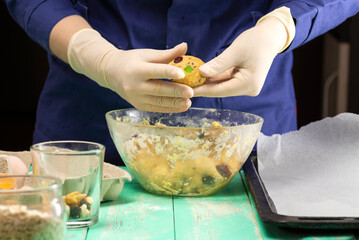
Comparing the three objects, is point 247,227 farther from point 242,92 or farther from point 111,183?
point 242,92

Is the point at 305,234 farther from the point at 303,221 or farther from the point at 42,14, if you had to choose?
the point at 42,14

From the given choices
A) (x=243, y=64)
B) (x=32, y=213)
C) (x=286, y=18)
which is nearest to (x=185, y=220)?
(x=32, y=213)

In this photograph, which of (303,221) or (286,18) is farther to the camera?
(286,18)

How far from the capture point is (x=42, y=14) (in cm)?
160

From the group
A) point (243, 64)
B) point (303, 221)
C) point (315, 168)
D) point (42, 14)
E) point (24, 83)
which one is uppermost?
point (42, 14)

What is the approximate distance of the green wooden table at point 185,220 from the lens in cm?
101

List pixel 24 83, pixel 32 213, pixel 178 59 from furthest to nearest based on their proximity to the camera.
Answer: pixel 24 83
pixel 178 59
pixel 32 213

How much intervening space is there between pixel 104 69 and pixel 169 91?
9.4 inches

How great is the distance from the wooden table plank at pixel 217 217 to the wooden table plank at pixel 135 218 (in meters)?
0.03

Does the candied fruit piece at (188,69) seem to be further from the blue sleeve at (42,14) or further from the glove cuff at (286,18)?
the blue sleeve at (42,14)

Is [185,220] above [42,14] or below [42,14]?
below

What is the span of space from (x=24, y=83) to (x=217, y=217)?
4.39 meters

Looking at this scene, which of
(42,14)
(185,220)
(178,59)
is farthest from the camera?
(42,14)

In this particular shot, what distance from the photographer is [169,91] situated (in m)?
1.27
